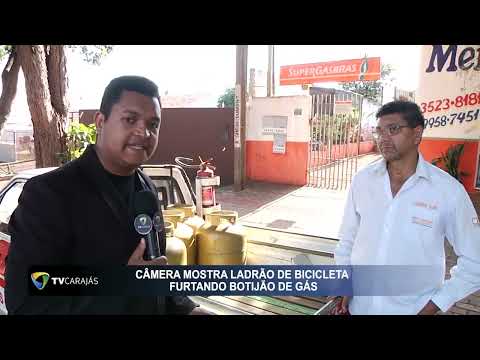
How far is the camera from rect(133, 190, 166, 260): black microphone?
1.36 m

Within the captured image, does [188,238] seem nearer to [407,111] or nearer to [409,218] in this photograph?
[409,218]

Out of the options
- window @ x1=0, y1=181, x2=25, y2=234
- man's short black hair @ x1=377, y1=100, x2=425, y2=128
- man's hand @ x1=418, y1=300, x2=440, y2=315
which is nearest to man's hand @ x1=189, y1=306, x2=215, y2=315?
man's hand @ x1=418, y1=300, x2=440, y2=315

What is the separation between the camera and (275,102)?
6.79 metres

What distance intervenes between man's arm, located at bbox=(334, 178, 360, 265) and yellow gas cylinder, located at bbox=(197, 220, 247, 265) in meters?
0.70

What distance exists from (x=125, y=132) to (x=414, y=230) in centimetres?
108

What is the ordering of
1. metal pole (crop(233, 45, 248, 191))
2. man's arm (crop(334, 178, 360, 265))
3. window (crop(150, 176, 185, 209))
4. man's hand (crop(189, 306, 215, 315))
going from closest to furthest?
man's arm (crop(334, 178, 360, 265)) < man's hand (crop(189, 306, 215, 315)) < window (crop(150, 176, 185, 209)) < metal pole (crop(233, 45, 248, 191))

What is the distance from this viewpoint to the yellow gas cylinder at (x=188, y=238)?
2152 millimetres

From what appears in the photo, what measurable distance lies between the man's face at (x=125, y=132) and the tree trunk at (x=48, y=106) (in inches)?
82.2

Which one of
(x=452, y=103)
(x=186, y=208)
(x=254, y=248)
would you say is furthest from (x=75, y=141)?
(x=452, y=103)

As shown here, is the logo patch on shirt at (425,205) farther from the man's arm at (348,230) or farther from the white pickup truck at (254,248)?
the white pickup truck at (254,248)

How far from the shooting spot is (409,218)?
1.41 metres

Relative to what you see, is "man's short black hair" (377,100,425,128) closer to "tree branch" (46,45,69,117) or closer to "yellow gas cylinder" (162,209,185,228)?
"yellow gas cylinder" (162,209,185,228)
